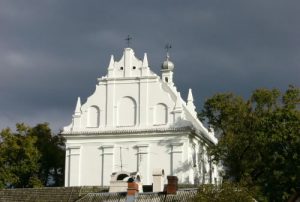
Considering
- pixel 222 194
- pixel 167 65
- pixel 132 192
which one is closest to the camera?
pixel 222 194

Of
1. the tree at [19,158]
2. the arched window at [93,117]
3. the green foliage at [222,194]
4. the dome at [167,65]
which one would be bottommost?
the green foliage at [222,194]

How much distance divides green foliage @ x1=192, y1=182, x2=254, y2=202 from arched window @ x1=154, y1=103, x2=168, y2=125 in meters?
28.5

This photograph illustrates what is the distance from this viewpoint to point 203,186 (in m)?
45.3

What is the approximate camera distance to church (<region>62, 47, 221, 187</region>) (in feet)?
237

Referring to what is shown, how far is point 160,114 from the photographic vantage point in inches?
2911

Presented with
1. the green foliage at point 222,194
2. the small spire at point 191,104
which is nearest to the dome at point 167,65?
the small spire at point 191,104

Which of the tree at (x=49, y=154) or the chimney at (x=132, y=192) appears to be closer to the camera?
the chimney at (x=132, y=192)

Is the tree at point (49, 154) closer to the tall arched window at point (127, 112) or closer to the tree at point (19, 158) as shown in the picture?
the tree at point (19, 158)

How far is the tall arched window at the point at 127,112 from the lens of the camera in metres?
74.1

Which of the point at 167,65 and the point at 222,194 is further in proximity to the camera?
the point at 167,65

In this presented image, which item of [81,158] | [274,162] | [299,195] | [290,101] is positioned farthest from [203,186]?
[81,158]

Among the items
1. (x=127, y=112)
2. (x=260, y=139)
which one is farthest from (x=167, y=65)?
(x=260, y=139)

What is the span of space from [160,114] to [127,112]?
295 centimetres

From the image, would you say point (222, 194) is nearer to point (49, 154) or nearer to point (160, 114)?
point (160, 114)
